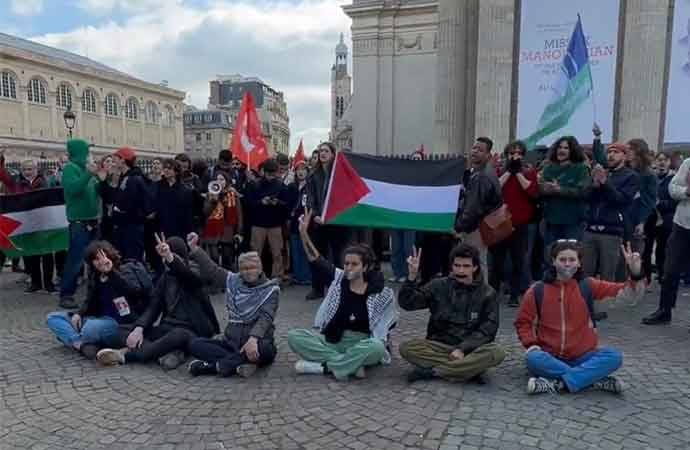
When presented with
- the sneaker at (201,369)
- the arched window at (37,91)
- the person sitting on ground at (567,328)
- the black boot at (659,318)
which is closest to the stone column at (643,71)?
the black boot at (659,318)

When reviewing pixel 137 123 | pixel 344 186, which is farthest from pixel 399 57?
pixel 137 123

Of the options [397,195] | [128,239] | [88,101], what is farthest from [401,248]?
[88,101]

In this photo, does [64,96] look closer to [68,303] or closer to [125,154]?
[125,154]

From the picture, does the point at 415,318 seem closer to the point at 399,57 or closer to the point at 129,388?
the point at 129,388

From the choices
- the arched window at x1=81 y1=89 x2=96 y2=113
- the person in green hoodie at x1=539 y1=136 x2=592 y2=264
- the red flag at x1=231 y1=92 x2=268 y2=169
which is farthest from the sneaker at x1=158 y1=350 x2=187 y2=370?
the arched window at x1=81 y1=89 x2=96 y2=113

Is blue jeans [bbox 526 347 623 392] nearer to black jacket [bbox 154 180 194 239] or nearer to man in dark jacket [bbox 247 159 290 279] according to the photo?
man in dark jacket [bbox 247 159 290 279]

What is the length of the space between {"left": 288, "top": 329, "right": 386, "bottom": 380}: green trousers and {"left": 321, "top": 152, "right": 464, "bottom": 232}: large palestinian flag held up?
95.7 inches

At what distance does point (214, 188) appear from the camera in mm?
8406

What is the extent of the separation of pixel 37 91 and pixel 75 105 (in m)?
5.68

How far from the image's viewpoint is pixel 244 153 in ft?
39.0

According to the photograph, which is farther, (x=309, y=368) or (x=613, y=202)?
(x=613, y=202)

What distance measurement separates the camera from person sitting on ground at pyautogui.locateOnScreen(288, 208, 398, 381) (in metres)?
5.02

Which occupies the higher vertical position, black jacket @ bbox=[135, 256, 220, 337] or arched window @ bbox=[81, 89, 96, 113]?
arched window @ bbox=[81, 89, 96, 113]

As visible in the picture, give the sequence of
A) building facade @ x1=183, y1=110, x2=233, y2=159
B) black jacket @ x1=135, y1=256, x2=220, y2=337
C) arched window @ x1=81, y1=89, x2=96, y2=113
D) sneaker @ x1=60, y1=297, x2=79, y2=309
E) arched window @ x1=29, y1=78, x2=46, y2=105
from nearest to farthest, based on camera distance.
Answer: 1. black jacket @ x1=135, y1=256, x2=220, y2=337
2. sneaker @ x1=60, y1=297, x2=79, y2=309
3. arched window @ x1=29, y1=78, x2=46, y2=105
4. arched window @ x1=81, y1=89, x2=96, y2=113
5. building facade @ x1=183, y1=110, x2=233, y2=159
